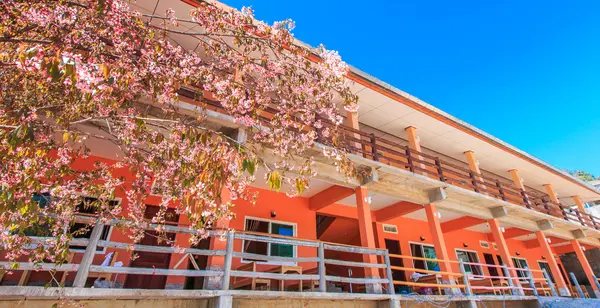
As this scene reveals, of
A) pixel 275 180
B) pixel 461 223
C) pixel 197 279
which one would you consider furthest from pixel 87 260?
pixel 461 223

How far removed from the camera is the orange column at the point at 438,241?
9.39 m

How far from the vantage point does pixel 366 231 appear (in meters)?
8.35

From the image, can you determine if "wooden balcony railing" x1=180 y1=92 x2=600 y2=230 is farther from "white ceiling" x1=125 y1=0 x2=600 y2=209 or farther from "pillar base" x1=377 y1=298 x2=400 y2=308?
"pillar base" x1=377 y1=298 x2=400 y2=308

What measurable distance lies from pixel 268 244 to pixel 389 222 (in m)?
5.47

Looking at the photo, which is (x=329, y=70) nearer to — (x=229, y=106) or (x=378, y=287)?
(x=229, y=106)

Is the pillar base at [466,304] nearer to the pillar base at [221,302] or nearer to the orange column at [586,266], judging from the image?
the pillar base at [221,302]

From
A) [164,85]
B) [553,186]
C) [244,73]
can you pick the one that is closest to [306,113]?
[244,73]

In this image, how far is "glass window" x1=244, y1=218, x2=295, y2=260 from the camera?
9.20 m

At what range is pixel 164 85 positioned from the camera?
406 cm

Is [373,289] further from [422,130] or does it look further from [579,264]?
[579,264]

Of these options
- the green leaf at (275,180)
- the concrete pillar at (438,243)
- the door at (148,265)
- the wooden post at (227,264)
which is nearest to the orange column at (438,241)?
the concrete pillar at (438,243)

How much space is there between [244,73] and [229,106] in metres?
0.60

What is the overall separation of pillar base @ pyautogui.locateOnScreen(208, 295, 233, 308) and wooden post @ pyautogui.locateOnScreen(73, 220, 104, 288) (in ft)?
5.87

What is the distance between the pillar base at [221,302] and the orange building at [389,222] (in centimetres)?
28
